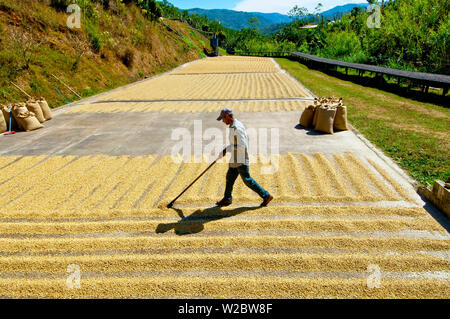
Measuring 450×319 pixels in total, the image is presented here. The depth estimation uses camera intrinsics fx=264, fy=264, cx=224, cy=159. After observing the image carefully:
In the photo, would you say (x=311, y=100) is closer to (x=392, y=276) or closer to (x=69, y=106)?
(x=392, y=276)

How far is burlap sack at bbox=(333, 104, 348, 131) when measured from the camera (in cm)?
804

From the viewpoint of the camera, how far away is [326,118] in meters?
7.95

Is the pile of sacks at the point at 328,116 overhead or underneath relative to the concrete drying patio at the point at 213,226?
overhead

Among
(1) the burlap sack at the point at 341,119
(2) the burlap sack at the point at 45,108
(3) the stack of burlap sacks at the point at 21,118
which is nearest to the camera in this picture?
(1) the burlap sack at the point at 341,119

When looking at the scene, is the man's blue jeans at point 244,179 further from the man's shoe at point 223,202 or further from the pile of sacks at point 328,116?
the pile of sacks at point 328,116

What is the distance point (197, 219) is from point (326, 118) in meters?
5.45

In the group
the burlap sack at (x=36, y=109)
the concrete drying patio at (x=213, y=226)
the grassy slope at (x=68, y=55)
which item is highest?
the grassy slope at (x=68, y=55)

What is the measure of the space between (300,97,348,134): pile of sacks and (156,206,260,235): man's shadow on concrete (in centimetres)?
455

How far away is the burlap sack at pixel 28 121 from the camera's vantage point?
29.7ft

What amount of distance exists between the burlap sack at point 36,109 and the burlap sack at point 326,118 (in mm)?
9922

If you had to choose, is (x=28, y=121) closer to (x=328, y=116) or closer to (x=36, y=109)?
(x=36, y=109)

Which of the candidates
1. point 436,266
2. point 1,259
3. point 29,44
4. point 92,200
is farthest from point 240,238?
point 29,44

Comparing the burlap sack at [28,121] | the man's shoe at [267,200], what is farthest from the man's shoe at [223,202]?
the burlap sack at [28,121]

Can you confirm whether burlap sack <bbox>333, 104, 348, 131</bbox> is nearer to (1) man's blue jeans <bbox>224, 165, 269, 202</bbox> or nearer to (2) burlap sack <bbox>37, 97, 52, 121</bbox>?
(1) man's blue jeans <bbox>224, 165, 269, 202</bbox>
